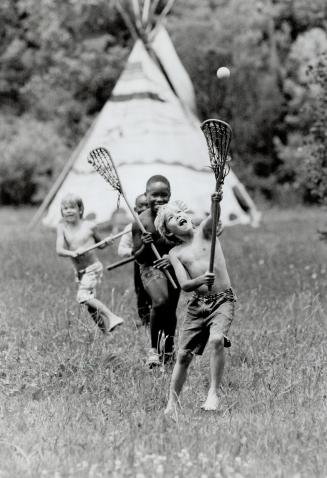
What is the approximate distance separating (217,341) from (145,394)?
0.65 metres

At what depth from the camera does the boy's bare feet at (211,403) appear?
479cm

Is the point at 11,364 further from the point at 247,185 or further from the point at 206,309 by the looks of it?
the point at 247,185

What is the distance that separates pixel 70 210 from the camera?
720cm

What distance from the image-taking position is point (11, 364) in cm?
579

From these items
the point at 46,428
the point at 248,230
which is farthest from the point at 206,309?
the point at 248,230

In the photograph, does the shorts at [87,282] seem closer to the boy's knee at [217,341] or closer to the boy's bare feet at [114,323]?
the boy's bare feet at [114,323]

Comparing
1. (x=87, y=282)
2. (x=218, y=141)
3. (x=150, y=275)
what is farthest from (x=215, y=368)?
(x=87, y=282)

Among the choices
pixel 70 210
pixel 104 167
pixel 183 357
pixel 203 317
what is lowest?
pixel 183 357

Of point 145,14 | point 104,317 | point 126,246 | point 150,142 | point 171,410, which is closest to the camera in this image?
point 171,410

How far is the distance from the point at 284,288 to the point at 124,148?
248 inches

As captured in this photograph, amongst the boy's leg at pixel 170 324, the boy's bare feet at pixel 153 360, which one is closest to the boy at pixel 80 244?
the boy's leg at pixel 170 324

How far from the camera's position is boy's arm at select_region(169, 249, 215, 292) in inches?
189

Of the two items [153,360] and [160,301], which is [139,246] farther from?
[153,360]

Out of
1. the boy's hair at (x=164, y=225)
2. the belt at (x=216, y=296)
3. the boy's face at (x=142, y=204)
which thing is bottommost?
the belt at (x=216, y=296)
